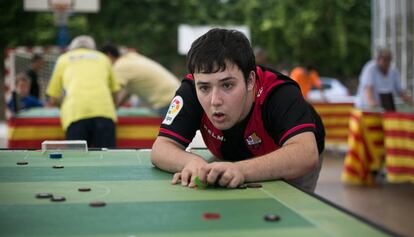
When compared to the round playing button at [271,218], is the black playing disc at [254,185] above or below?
below

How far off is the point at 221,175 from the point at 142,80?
5114 millimetres

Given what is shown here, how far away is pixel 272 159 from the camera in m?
2.83

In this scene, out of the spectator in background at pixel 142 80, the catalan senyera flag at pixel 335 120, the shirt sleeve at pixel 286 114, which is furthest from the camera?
the catalan senyera flag at pixel 335 120

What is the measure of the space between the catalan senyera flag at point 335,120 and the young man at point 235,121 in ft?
32.6

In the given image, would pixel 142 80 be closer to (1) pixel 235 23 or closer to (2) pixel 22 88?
(2) pixel 22 88

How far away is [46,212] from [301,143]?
110 cm

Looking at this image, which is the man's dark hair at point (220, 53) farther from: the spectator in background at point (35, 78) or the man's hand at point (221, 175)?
the spectator in background at point (35, 78)

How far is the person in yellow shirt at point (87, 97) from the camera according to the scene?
253 inches

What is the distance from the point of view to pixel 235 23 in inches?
1137

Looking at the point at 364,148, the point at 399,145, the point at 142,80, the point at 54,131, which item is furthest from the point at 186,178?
the point at 364,148

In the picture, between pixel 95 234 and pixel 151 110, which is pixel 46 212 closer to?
pixel 95 234

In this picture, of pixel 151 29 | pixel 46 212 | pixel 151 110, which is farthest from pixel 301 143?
pixel 151 29

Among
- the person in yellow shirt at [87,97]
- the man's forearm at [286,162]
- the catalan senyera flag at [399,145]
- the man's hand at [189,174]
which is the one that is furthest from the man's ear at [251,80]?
the catalan senyera flag at [399,145]

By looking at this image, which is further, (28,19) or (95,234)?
(28,19)
